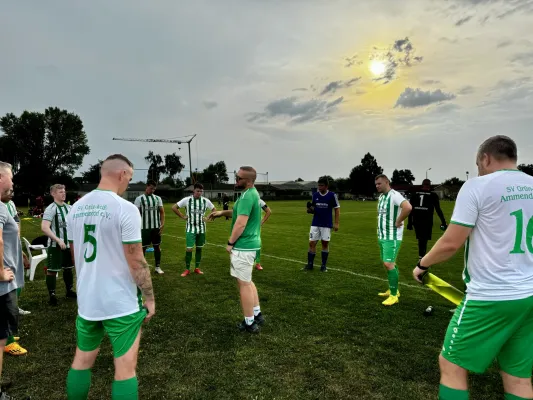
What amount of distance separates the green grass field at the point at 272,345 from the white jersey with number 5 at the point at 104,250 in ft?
4.79

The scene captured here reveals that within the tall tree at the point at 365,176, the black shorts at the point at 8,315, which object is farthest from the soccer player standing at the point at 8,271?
the tall tree at the point at 365,176

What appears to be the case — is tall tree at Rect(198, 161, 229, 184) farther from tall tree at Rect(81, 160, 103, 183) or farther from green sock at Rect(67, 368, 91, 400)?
green sock at Rect(67, 368, 91, 400)

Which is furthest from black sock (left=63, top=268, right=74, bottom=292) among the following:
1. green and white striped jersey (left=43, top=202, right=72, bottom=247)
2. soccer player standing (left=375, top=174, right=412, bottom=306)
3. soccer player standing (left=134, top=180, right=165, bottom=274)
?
soccer player standing (left=375, top=174, right=412, bottom=306)

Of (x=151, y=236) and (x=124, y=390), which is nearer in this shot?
(x=124, y=390)

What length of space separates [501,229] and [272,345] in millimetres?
3223

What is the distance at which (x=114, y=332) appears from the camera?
2.55 meters

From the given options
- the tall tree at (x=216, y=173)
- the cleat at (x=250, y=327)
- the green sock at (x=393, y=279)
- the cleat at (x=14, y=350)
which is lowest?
the cleat at (x=250, y=327)

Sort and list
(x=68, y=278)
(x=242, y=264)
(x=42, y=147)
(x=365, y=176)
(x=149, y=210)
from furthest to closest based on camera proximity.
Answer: (x=365, y=176) → (x=42, y=147) → (x=149, y=210) → (x=68, y=278) → (x=242, y=264)

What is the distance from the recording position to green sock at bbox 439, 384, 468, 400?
7.77ft

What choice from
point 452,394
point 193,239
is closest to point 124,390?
A: point 452,394

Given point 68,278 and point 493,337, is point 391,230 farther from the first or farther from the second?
point 68,278

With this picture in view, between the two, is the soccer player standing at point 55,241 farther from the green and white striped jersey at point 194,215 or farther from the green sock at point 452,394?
the green sock at point 452,394

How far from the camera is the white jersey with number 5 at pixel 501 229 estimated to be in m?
2.37

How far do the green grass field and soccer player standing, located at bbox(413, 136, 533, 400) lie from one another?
125 centimetres
